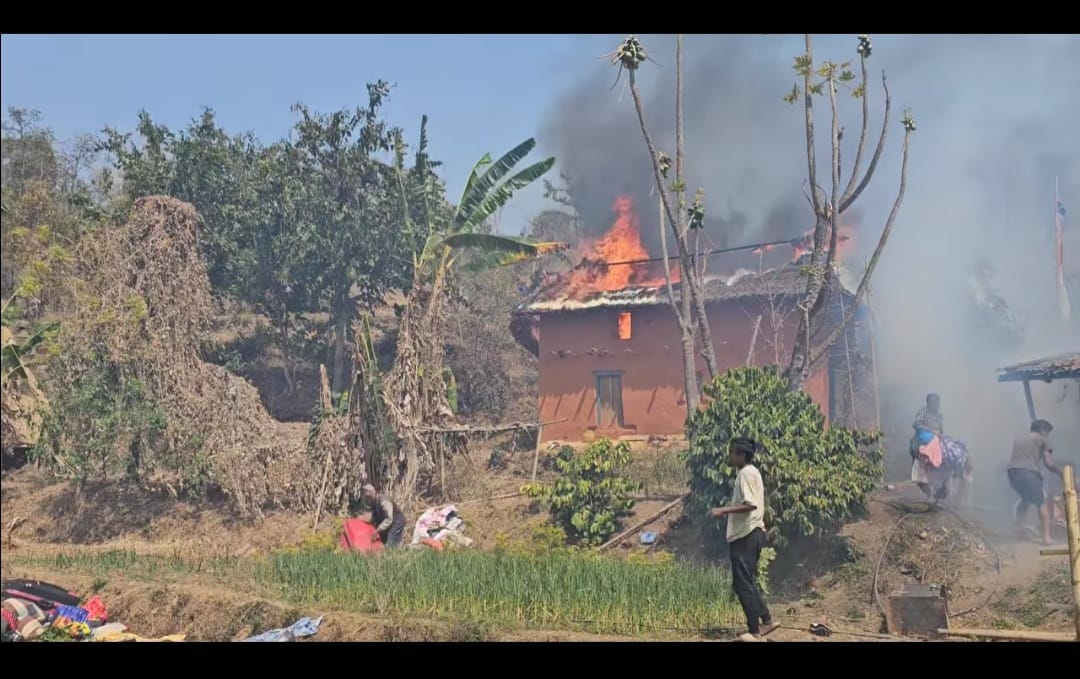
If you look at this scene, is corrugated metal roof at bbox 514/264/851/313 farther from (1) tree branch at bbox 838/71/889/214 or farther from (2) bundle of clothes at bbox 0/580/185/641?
(2) bundle of clothes at bbox 0/580/185/641

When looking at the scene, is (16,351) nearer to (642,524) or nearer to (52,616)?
(52,616)

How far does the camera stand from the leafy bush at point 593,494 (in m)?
13.2

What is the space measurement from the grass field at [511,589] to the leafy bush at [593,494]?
2136 mm

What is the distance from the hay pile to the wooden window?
5.82 metres

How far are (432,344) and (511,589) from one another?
7755 mm

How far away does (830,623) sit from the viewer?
980cm

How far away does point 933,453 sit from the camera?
12648mm

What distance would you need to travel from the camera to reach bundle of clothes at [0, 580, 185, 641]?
33.5ft

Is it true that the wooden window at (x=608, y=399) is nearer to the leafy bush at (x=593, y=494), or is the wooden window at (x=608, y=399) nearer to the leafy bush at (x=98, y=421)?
the leafy bush at (x=593, y=494)

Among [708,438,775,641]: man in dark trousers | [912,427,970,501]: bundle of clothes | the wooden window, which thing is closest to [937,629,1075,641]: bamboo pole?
[708,438,775,641]: man in dark trousers

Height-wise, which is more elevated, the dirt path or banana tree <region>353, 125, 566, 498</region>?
banana tree <region>353, 125, 566, 498</region>

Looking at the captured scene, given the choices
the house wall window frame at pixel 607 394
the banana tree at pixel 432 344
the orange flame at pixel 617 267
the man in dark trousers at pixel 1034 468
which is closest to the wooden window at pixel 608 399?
the house wall window frame at pixel 607 394

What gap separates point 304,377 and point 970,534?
15.2 metres
